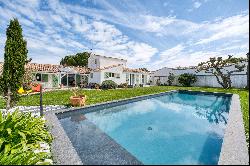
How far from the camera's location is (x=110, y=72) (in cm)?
3962

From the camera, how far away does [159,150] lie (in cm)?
786

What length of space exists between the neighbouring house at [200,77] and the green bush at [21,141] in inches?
1528

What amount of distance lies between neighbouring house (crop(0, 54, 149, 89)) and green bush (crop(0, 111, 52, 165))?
25769mm

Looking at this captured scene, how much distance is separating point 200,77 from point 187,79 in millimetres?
3260

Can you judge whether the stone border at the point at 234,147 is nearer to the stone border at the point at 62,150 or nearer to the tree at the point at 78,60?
the stone border at the point at 62,150

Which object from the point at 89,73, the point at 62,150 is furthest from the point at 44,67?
the point at 62,150

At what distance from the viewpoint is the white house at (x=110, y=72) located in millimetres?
38844

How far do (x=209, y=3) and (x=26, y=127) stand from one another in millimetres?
10953

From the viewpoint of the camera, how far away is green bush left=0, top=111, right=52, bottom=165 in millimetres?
5285

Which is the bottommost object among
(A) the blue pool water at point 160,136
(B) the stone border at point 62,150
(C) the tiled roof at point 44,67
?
(A) the blue pool water at point 160,136

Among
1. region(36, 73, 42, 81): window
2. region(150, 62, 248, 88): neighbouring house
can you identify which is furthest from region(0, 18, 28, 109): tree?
region(150, 62, 248, 88): neighbouring house

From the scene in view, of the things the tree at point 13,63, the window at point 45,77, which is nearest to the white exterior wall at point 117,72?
the window at point 45,77

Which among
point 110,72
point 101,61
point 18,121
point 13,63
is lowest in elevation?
point 18,121

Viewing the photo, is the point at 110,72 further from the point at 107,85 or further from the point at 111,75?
the point at 107,85
